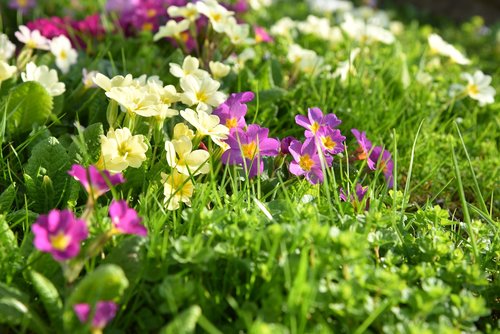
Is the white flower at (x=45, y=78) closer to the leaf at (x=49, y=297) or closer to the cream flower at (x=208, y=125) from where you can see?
the cream flower at (x=208, y=125)

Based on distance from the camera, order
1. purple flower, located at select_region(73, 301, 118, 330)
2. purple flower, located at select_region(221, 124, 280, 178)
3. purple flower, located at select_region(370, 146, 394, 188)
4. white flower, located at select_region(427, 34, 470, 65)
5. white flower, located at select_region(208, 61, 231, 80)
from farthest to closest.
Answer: white flower, located at select_region(427, 34, 470, 65) < white flower, located at select_region(208, 61, 231, 80) < purple flower, located at select_region(370, 146, 394, 188) < purple flower, located at select_region(221, 124, 280, 178) < purple flower, located at select_region(73, 301, 118, 330)

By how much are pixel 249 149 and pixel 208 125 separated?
0.38 feet

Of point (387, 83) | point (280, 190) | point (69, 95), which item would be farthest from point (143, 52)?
point (280, 190)

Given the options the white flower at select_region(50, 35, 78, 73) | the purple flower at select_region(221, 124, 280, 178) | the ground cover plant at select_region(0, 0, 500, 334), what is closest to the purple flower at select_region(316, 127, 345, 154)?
the ground cover plant at select_region(0, 0, 500, 334)

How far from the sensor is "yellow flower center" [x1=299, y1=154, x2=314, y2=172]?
1.57 metres

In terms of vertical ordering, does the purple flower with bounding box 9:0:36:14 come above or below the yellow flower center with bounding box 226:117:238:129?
below

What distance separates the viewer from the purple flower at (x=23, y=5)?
3.01 metres

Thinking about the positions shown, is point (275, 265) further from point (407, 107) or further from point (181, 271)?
point (407, 107)

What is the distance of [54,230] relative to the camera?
109cm

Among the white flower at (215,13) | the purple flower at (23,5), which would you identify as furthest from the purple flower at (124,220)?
the purple flower at (23,5)

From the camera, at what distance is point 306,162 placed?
5.16 feet

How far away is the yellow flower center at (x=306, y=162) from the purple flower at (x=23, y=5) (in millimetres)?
1948

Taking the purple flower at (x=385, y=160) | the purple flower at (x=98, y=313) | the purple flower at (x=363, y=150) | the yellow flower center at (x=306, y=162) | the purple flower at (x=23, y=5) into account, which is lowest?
the purple flower at (x=23, y=5)

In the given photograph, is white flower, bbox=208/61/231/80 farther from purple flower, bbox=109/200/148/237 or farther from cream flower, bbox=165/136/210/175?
purple flower, bbox=109/200/148/237
